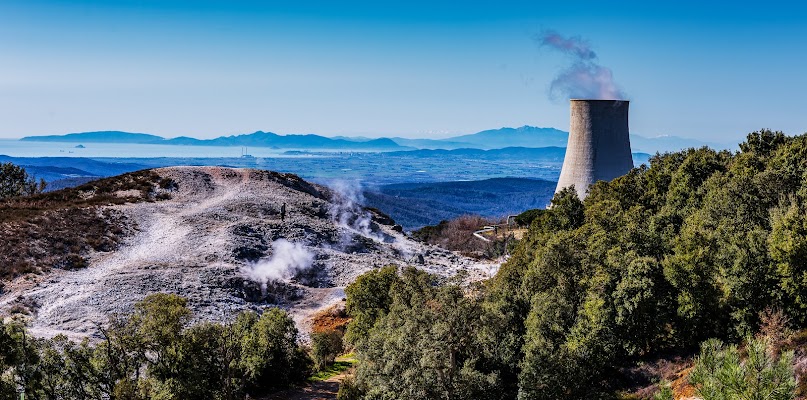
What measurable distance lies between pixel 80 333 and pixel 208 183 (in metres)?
27.7

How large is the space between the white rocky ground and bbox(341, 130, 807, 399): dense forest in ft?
39.1

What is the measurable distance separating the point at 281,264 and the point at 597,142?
18.5m

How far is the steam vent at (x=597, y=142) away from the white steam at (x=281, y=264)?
1581cm

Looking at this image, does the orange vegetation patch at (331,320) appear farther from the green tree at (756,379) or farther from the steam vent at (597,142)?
the green tree at (756,379)

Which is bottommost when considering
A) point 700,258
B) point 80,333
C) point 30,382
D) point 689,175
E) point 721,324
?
point 80,333

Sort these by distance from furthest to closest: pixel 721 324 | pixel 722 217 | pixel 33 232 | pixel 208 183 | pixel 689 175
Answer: pixel 208 183 < pixel 33 232 < pixel 689 175 < pixel 722 217 < pixel 721 324

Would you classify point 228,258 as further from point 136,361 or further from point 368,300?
point 136,361

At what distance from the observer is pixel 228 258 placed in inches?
1436

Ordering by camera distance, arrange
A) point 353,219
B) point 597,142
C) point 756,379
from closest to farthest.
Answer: point 756,379 < point 597,142 < point 353,219

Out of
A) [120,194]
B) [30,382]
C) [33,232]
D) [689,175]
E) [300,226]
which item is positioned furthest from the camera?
[120,194]

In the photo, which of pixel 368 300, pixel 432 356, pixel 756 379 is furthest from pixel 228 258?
pixel 756 379

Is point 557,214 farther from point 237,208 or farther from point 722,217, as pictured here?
point 237,208

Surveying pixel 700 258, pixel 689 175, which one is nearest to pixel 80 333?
pixel 700 258

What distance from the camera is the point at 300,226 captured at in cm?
4300
